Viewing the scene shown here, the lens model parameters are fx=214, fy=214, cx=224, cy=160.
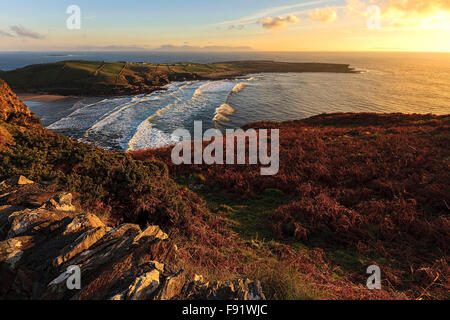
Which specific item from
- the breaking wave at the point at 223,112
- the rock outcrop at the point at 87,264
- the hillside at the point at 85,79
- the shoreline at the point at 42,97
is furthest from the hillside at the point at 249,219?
the hillside at the point at 85,79

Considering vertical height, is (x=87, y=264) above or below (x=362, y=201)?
above

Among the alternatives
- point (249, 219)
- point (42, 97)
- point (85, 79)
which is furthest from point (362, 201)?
point (85, 79)

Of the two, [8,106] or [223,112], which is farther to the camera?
[223,112]

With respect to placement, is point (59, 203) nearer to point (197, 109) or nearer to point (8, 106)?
point (8, 106)

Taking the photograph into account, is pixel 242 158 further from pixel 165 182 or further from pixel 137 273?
pixel 137 273

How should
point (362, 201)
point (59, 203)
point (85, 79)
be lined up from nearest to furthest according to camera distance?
point (59, 203) < point (362, 201) < point (85, 79)

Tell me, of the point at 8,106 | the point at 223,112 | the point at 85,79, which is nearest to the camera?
the point at 8,106

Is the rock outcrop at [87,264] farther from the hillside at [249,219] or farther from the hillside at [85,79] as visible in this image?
the hillside at [85,79]

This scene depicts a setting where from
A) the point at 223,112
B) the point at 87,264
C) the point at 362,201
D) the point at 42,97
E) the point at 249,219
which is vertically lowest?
the point at 249,219
